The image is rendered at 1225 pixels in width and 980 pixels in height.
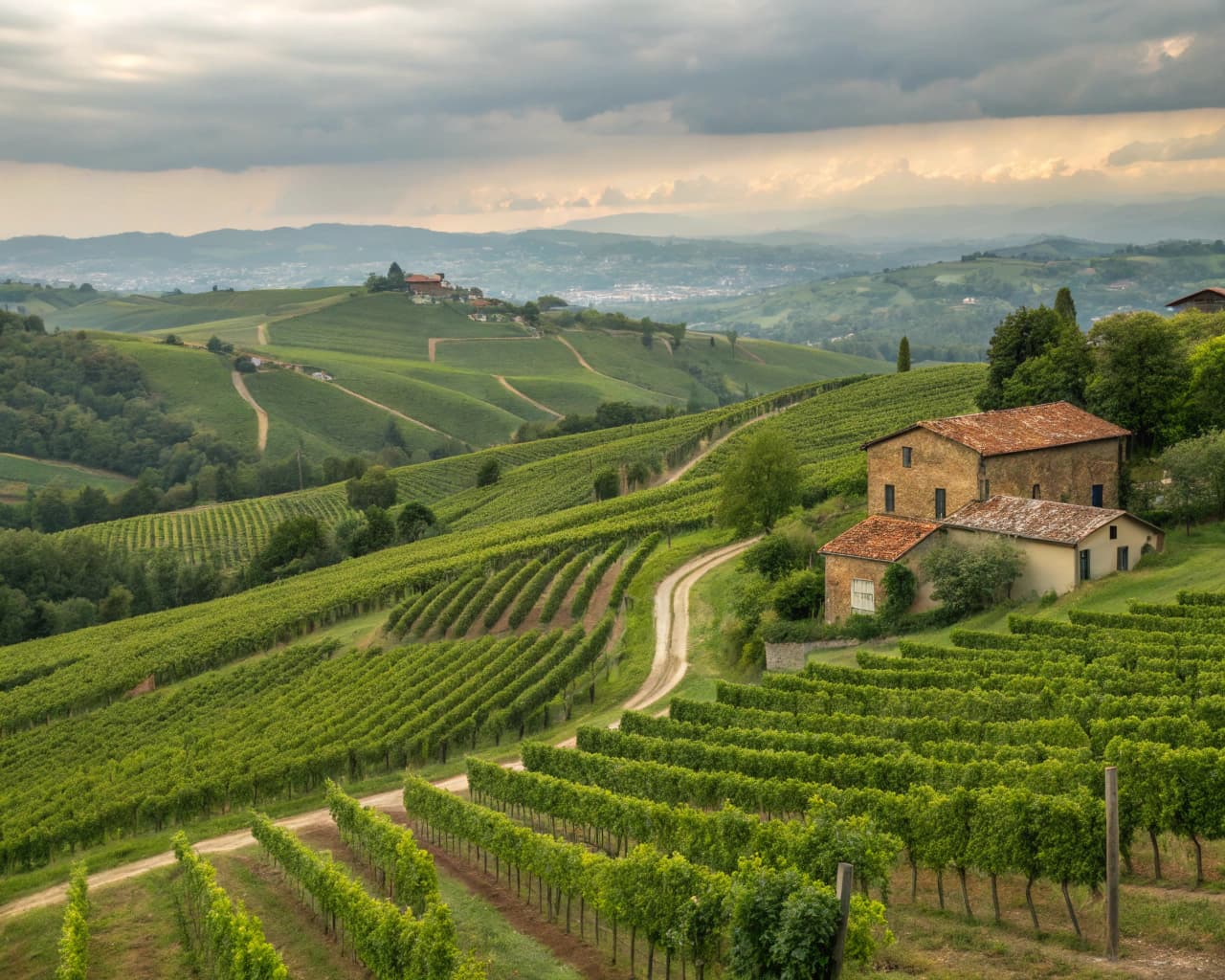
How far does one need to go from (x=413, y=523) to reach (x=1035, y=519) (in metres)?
59.6

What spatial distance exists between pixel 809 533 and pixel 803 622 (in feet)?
24.3

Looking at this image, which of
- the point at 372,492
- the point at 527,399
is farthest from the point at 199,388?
the point at 372,492

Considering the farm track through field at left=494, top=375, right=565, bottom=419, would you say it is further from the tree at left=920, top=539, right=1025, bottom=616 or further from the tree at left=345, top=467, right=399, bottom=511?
the tree at left=920, top=539, right=1025, bottom=616

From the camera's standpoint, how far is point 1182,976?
1473cm

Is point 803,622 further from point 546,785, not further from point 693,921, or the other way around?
point 693,921

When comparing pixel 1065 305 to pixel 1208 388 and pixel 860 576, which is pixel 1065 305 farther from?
pixel 860 576

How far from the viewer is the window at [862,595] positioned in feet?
141

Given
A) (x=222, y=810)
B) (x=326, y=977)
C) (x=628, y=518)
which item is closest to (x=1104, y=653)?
(x=326, y=977)

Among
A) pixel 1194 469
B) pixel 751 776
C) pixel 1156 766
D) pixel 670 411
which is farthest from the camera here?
pixel 670 411

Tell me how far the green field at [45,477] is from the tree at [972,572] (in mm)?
133877

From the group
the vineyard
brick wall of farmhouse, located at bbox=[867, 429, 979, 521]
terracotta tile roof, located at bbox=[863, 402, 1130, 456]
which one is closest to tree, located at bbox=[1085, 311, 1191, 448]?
terracotta tile roof, located at bbox=[863, 402, 1130, 456]

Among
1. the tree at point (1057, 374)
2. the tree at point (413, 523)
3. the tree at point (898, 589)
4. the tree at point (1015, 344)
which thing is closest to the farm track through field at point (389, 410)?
the tree at point (413, 523)

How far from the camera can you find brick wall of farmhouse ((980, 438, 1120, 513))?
147 ft

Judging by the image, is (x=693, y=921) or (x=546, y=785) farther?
(x=546, y=785)
